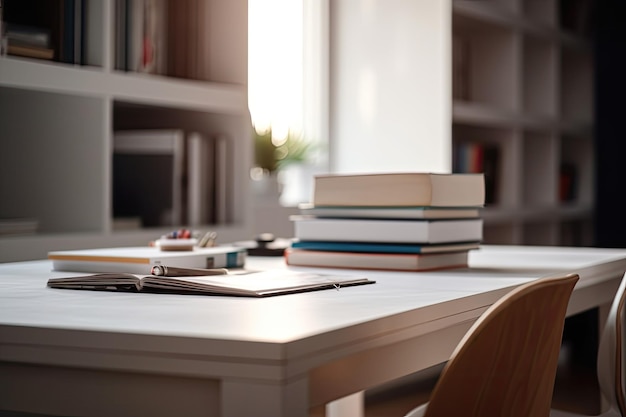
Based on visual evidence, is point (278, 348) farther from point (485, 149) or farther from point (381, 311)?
point (485, 149)

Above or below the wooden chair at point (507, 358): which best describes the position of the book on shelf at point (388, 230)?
above

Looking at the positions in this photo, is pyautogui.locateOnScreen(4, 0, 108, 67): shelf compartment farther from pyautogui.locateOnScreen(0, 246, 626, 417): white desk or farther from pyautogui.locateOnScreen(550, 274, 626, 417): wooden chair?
pyautogui.locateOnScreen(550, 274, 626, 417): wooden chair

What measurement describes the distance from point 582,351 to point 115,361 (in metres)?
4.22

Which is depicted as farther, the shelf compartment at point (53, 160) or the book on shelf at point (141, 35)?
the book on shelf at point (141, 35)

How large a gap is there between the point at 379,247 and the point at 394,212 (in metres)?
0.07

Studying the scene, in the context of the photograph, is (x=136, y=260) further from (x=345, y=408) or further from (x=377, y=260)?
(x=345, y=408)

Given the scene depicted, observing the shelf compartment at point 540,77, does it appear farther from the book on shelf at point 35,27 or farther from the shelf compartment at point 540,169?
the book on shelf at point 35,27

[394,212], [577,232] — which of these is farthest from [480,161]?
[394,212]

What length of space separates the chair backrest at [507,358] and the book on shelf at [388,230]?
553mm

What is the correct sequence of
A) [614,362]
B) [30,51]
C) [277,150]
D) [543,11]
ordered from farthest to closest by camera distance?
[543,11] → [277,150] → [30,51] → [614,362]

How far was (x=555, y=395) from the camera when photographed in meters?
3.71

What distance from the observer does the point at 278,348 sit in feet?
2.56

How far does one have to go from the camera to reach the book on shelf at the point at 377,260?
5.30ft

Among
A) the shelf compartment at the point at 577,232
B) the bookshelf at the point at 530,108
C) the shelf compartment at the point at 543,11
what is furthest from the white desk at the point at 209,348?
the shelf compartment at the point at 577,232
